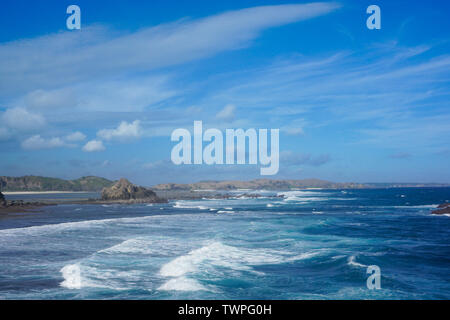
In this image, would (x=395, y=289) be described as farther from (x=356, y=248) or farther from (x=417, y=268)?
(x=356, y=248)

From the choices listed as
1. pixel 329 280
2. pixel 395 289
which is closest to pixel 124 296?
pixel 329 280

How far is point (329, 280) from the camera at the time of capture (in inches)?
735

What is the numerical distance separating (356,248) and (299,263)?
7.48 meters

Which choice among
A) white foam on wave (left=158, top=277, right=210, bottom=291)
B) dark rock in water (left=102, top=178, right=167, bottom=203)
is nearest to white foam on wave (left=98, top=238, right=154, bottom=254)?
white foam on wave (left=158, top=277, right=210, bottom=291)

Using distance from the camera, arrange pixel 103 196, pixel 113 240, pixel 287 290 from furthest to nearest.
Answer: pixel 103 196 < pixel 113 240 < pixel 287 290

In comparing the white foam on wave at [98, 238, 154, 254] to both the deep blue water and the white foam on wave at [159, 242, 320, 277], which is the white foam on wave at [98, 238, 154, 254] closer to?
the deep blue water

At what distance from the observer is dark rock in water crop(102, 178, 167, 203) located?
102m
